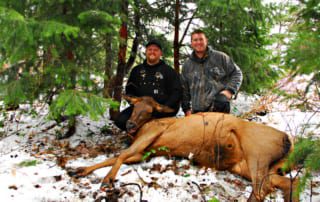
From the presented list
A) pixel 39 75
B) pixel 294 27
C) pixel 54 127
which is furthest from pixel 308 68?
pixel 54 127

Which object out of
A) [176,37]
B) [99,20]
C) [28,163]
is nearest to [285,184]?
[99,20]

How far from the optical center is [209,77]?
6.13m

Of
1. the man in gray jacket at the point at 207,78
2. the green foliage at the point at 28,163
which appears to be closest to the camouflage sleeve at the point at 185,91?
the man in gray jacket at the point at 207,78

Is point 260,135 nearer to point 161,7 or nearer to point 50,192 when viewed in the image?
point 50,192

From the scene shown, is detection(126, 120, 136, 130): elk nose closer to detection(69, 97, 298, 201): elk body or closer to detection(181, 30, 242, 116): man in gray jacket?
detection(69, 97, 298, 201): elk body

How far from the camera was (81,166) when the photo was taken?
4941 millimetres

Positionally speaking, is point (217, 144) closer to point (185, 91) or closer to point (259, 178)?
point (259, 178)

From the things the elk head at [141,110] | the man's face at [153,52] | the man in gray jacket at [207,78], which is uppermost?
the man's face at [153,52]

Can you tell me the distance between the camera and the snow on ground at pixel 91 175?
4066 mm

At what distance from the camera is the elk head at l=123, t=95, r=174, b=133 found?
206 inches

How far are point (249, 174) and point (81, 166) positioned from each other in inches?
102

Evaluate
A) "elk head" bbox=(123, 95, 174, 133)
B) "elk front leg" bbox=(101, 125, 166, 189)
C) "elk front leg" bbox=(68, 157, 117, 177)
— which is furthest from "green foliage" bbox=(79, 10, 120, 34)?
"elk front leg" bbox=(68, 157, 117, 177)

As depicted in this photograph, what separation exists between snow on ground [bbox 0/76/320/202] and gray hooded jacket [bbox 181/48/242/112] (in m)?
1.49

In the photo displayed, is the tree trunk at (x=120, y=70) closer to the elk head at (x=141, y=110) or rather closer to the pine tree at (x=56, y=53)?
the pine tree at (x=56, y=53)
